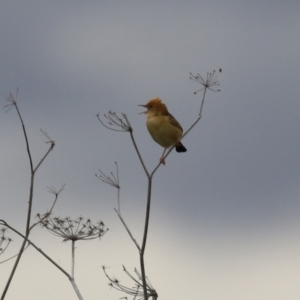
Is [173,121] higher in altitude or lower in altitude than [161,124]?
higher

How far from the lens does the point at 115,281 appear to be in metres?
7.14

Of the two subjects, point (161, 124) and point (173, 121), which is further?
point (173, 121)

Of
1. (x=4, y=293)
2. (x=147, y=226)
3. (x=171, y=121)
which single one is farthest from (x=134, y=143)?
(x=171, y=121)

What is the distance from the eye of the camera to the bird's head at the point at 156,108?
40.5ft

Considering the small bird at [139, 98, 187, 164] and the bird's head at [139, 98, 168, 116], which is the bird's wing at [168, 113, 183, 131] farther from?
the bird's head at [139, 98, 168, 116]

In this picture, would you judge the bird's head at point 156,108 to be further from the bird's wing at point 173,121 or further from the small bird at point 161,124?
the bird's wing at point 173,121

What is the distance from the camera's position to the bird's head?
12.4m

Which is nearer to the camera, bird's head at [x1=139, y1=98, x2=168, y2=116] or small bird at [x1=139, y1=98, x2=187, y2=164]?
small bird at [x1=139, y1=98, x2=187, y2=164]

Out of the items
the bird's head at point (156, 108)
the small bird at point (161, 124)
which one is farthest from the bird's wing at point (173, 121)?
the bird's head at point (156, 108)

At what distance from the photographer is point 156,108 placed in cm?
1241

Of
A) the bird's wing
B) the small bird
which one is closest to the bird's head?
the small bird

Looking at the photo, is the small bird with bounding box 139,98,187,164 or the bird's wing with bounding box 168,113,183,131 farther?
the bird's wing with bounding box 168,113,183,131

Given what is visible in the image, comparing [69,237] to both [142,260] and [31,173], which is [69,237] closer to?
[31,173]

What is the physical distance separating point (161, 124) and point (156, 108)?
376mm
